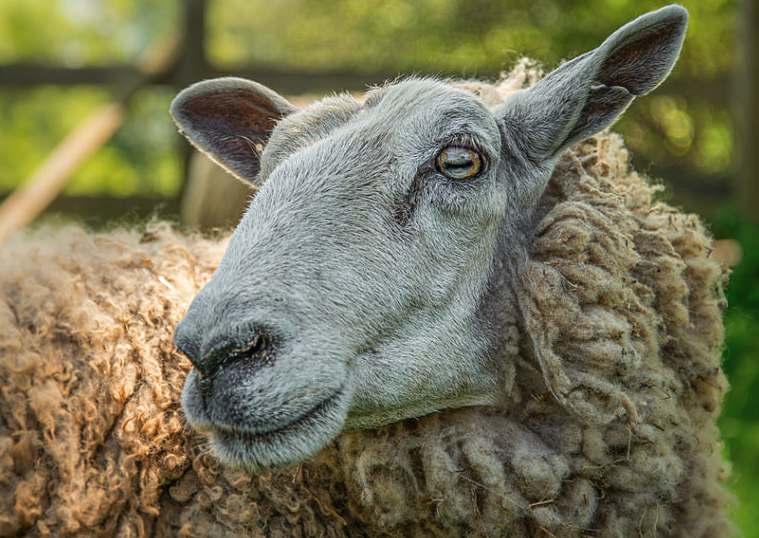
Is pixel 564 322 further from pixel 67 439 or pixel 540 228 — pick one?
pixel 67 439

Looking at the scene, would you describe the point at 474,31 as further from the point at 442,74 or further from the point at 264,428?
the point at 264,428

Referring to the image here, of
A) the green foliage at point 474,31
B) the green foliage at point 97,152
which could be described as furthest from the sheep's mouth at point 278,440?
the green foliage at point 97,152

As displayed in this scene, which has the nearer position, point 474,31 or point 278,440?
point 278,440

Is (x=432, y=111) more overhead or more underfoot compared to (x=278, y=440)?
more overhead

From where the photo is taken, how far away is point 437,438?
6.91ft

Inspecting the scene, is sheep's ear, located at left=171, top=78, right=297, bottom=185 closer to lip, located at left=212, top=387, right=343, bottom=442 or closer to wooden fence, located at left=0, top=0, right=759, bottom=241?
lip, located at left=212, top=387, right=343, bottom=442

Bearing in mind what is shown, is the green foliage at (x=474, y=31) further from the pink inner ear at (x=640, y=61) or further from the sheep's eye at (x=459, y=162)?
the sheep's eye at (x=459, y=162)

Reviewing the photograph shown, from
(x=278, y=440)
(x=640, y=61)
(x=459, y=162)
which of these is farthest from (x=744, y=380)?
(x=278, y=440)

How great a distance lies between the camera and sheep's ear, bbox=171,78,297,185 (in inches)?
104

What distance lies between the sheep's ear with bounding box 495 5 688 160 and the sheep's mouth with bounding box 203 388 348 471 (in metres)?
0.99

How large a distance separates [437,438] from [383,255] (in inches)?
21.5

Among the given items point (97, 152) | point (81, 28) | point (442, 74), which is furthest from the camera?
point (81, 28)

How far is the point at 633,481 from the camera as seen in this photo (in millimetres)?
2100

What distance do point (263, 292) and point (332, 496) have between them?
731mm
